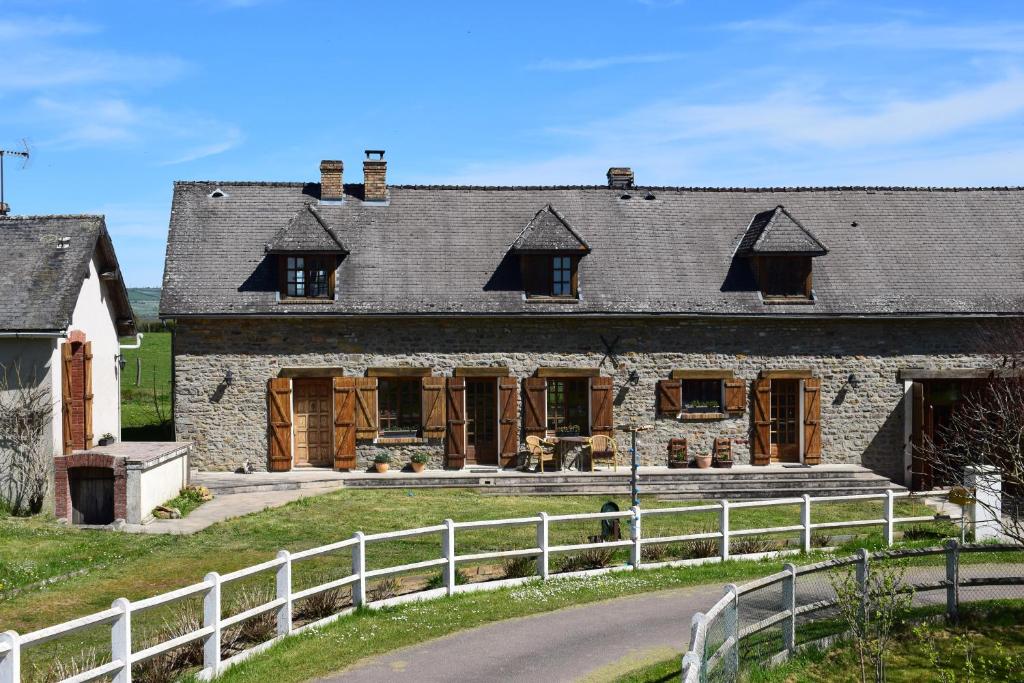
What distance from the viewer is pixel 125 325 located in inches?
954

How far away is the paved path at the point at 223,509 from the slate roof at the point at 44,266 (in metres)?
3.82

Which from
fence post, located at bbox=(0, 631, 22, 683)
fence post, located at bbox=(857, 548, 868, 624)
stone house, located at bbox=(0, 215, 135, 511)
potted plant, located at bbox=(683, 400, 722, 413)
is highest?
stone house, located at bbox=(0, 215, 135, 511)

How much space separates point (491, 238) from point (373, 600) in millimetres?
14208

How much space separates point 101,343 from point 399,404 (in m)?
6.23

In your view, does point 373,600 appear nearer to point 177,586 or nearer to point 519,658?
point 519,658

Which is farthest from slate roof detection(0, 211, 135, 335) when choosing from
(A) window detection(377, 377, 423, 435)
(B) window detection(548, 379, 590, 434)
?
(B) window detection(548, 379, 590, 434)

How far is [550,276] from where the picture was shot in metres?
24.4

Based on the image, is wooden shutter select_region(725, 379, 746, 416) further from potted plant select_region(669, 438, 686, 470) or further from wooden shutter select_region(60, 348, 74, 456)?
wooden shutter select_region(60, 348, 74, 456)

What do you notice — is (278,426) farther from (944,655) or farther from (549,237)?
(944,655)

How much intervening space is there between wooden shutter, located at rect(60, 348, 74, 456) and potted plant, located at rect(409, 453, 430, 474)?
270 inches

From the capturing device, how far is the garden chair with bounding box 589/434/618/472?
23500 millimetres

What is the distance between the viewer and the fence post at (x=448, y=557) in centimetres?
1282

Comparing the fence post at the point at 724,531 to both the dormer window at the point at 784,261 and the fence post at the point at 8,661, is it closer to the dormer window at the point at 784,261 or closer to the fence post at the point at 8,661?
the fence post at the point at 8,661

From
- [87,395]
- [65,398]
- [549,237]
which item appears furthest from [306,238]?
[65,398]
